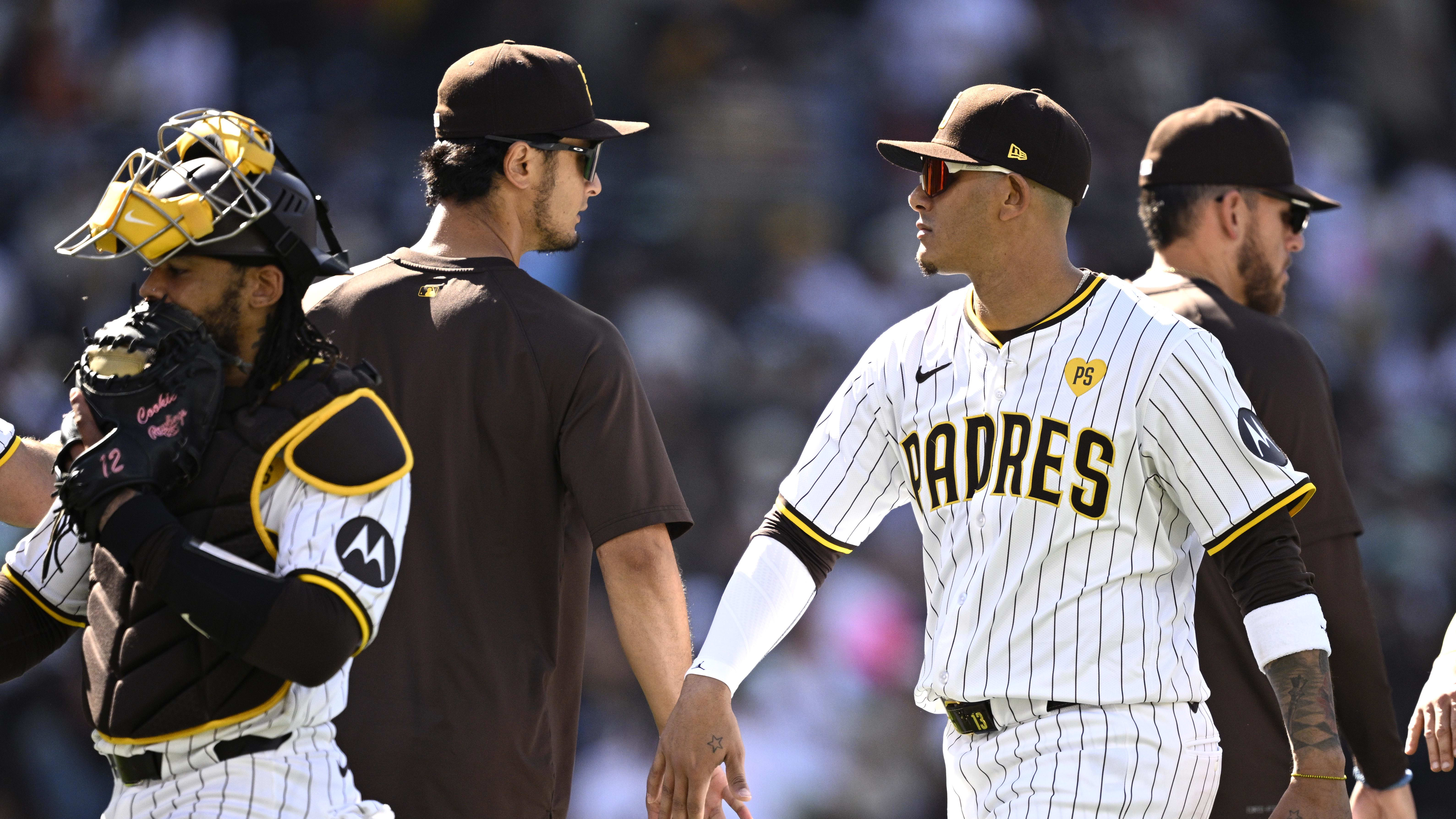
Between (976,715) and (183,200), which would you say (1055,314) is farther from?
(183,200)

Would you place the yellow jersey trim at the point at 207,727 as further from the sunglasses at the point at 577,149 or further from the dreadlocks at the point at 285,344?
the sunglasses at the point at 577,149

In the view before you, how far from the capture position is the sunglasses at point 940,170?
3.10 m

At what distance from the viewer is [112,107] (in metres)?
8.14

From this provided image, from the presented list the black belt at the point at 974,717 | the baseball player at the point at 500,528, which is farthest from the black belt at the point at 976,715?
the baseball player at the point at 500,528

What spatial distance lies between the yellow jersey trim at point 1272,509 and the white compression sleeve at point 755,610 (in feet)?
2.68

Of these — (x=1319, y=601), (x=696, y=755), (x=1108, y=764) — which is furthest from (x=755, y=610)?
(x=1319, y=601)

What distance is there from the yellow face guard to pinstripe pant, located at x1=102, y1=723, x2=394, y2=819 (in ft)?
2.40

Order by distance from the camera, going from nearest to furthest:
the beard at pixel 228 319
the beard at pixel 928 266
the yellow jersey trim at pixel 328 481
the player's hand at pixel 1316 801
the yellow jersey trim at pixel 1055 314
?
the yellow jersey trim at pixel 328 481
the beard at pixel 228 319
the player's hand at pixel 1316 801
the yellow jersey trim at pixel 1055 314
the beard at pixel 928 266

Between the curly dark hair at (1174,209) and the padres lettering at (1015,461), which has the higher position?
the curly dark hair at (1174,209)

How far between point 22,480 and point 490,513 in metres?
1.15

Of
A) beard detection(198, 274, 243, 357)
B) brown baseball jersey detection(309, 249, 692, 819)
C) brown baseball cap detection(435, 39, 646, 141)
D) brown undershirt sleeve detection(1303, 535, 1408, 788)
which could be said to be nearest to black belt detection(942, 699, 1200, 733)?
brown baseball jersey detection(309, 249, 692, 819)

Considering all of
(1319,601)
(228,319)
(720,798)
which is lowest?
(720,798)

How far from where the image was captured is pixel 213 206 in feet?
7.27

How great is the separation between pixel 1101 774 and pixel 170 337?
5.91 feet
